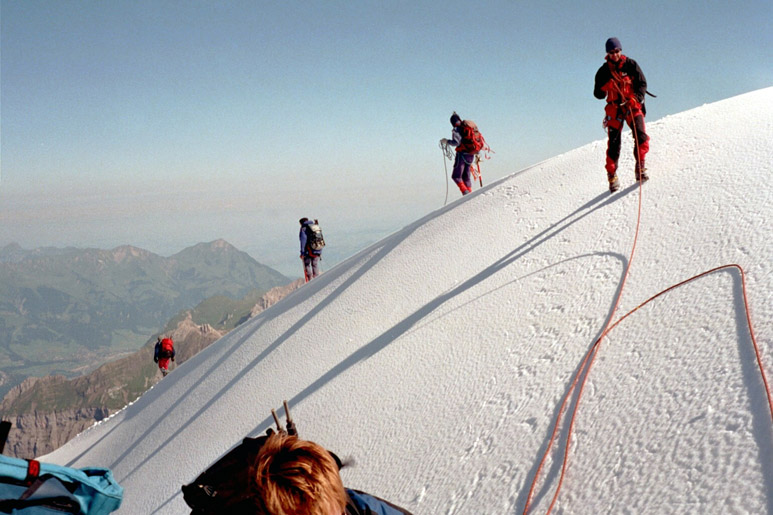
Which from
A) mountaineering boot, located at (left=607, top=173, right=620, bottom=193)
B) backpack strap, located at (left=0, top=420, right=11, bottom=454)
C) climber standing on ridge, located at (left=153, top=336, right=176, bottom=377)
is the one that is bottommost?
climber standing on ridge, located at (left=153, top=336, right=176, bottom=377)

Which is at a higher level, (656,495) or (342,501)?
(342,501)

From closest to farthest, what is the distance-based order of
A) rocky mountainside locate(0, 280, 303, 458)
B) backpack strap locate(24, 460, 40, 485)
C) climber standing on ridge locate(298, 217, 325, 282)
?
1. backpack strap locate(24, 460, 40, 485)
2. climber standing on ridge locate(298, 217, 325, 282)
3. rocky mountainside locate(0, 280, 303, 458)

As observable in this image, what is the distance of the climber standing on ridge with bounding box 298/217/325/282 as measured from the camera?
14.4 metres

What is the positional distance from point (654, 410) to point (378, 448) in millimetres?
2144

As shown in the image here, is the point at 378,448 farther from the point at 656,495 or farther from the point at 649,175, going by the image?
the point at 649,175

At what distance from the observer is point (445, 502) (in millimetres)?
2836

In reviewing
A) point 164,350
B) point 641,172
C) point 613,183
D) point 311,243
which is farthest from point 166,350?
point 641,172

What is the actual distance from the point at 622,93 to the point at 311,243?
9.98m

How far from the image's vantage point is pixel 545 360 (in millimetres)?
3607

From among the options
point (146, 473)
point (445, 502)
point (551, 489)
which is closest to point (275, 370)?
point (146, 473)

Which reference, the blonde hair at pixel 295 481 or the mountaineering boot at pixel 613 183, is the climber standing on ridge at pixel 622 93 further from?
the blonde hair at pixel 295 481

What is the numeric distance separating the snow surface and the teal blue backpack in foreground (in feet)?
5.89

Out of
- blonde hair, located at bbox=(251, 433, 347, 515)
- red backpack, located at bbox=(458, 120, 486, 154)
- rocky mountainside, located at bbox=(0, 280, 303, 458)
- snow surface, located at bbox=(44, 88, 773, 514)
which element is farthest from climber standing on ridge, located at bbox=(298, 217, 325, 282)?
rocky mountainside, located at bbox=(0, 280, 303, 458)

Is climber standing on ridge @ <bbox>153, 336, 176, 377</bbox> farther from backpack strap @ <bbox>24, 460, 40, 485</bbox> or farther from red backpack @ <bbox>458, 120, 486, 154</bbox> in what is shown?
backpack strap @ <bbox>24, 460, 40, 485</bbox>
